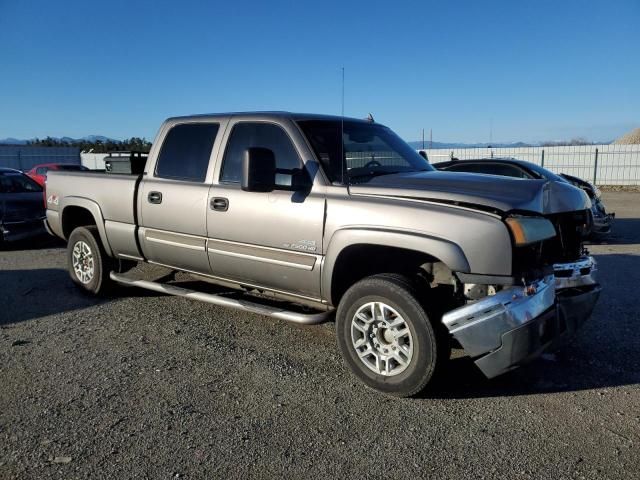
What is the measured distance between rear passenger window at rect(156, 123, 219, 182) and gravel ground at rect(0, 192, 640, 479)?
4.86 ft

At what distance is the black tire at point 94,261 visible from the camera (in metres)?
6.11

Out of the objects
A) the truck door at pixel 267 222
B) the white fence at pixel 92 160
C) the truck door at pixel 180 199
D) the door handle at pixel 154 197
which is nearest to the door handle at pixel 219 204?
the truck door at pixel 267 222

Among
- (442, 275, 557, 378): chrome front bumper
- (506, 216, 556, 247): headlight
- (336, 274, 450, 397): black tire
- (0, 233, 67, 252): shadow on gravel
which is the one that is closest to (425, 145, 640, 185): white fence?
(0, 233, 67, 252): shadow on gravel

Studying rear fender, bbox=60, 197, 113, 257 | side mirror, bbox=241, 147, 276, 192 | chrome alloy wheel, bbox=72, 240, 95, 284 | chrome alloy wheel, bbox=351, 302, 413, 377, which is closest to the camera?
chrome alloy wheel, bbox=351, 302, 413, 377

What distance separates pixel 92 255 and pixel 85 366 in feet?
7.21

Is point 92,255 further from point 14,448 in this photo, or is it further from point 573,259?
point 573,259

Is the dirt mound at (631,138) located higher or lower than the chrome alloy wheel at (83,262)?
higher

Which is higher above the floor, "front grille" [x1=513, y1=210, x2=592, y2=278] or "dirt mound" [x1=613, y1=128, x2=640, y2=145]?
"dirt mound" [x1=613, y1=128, x2=640, y2=145]

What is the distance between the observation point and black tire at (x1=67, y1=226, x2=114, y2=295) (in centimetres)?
611

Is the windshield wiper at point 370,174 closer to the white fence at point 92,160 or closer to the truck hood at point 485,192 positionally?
the truck hood at point 485,192

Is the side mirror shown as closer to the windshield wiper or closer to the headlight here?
Answer: the windshield wiper

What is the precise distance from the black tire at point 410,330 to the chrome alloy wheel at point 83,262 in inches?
141

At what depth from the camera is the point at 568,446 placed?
314cm

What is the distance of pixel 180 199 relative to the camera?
512 cm
